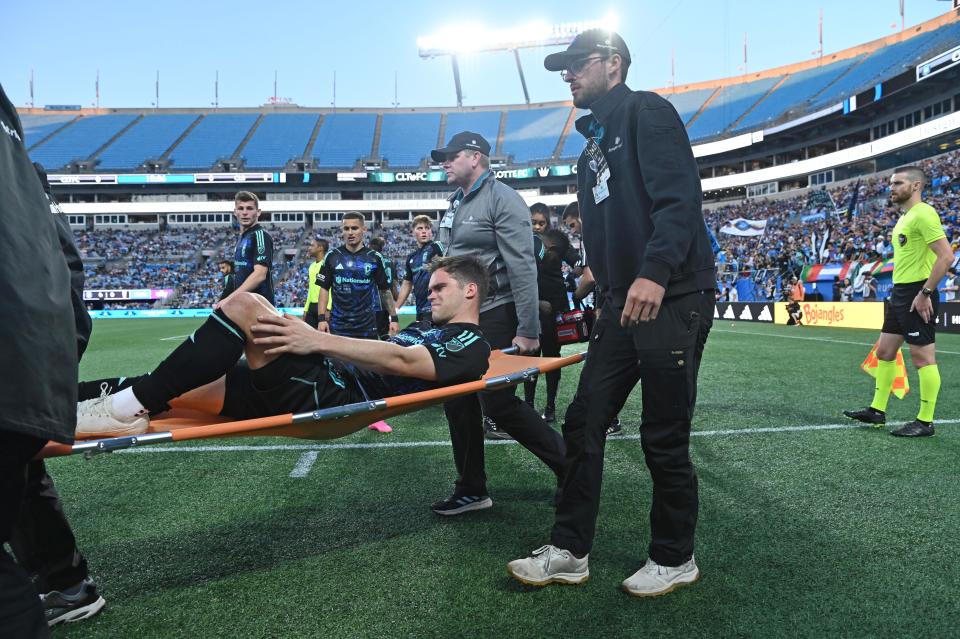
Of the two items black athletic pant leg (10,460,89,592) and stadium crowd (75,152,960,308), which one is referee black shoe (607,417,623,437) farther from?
stadium crowd (75,152,960,308)

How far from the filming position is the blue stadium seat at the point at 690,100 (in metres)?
56.3

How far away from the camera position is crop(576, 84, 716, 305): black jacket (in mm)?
2311

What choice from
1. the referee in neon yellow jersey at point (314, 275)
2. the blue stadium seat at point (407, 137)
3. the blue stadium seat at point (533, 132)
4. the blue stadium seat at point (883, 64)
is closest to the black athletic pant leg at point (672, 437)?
the referee in neon yellow jersey at point (314, 275)

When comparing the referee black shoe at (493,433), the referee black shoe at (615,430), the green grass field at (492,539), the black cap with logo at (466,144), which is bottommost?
the referee black shoe at (493,433)

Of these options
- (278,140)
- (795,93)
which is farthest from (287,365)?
(278,140)

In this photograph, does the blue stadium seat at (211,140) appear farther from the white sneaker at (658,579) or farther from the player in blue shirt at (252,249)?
the white sneaker at (658,579)

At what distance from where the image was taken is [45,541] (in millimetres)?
2279

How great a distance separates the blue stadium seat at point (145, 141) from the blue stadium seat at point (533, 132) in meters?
32.0

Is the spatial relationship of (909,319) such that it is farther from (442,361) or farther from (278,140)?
(278,140)

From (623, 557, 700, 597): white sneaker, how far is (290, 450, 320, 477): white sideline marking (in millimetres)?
2354

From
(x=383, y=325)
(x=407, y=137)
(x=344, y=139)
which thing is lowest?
(x=383, y=325)

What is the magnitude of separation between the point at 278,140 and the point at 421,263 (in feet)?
192

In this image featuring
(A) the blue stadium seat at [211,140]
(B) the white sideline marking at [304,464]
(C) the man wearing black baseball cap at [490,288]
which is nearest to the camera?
(C) the man wearing black baseball cap at [490,288]

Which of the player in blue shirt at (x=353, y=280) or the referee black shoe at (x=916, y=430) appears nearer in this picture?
the referee black shoe at (x=916, y=430)
